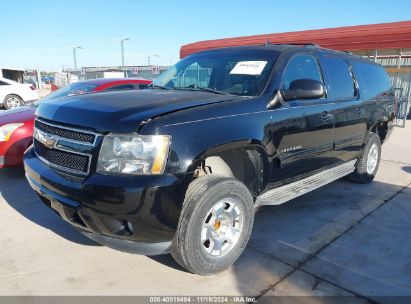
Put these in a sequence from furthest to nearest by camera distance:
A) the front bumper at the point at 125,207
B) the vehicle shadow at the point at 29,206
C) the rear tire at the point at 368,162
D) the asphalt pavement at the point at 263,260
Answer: the rear tire at the point at 368,162 < the vehicle shadow at the point at 29,206 < the asphalt pavement at the point at 263,260 < the front bumper at the point at 125,207

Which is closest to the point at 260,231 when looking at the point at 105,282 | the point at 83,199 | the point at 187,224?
the point at 187,224

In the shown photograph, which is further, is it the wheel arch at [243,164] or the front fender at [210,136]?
the wheel arch at [243,164]

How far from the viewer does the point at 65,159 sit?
2.87m

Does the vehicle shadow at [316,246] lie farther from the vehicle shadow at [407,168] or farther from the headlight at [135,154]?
the vehicle shadow at [407,168]

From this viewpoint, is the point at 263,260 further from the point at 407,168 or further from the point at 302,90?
the point at 407,168

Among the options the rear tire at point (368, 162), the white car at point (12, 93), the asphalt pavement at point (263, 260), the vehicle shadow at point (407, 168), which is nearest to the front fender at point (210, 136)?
the asphalt pavement at point (263, 260)

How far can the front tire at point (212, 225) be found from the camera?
2719mm

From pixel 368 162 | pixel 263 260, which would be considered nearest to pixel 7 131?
pixel 263 260

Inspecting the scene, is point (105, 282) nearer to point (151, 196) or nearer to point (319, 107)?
point (151, 196)

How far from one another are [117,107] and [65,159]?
A: 22.6 inches

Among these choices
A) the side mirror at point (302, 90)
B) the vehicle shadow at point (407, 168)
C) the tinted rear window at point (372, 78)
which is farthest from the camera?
the vehicle shadow at point (407, 168)

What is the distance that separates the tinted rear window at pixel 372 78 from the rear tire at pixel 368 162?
0.67 m

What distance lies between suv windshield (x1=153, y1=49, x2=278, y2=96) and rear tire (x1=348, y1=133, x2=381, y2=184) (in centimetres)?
249

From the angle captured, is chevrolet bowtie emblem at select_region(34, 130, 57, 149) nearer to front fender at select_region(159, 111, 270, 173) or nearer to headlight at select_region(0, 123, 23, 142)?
front fender at select_region(159, 111, 270, 173)
